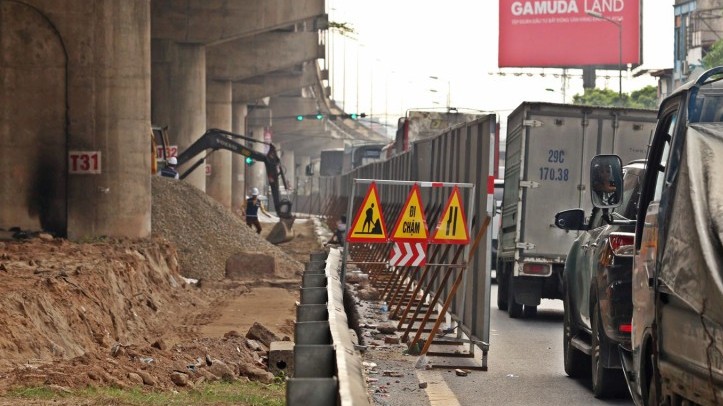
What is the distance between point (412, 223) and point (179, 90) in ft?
121

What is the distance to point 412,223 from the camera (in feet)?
56.6

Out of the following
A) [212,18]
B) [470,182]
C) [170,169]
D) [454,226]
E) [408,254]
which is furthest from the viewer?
[212,18]

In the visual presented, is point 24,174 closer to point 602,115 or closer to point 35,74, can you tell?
point 35,74

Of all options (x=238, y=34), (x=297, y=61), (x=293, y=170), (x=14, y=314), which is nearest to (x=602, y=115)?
(x=14, y=314)

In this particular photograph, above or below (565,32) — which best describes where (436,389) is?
below

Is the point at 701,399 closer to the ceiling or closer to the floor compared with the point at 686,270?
closer to the floor

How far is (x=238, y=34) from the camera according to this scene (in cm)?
5072

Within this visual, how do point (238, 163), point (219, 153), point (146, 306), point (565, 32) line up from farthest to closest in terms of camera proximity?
A: point (565, 32) < point (238, 163) < point (219, 153) < point (146, 306)

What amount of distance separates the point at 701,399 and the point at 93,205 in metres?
24.0

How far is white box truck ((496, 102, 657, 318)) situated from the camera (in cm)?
2145

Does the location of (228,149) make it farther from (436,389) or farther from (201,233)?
(436,389)

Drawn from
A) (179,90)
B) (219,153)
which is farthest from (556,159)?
(219,153)

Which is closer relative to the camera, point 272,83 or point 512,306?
point 512,306

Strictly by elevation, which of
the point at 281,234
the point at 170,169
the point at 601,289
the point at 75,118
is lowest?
the point at 281,234
